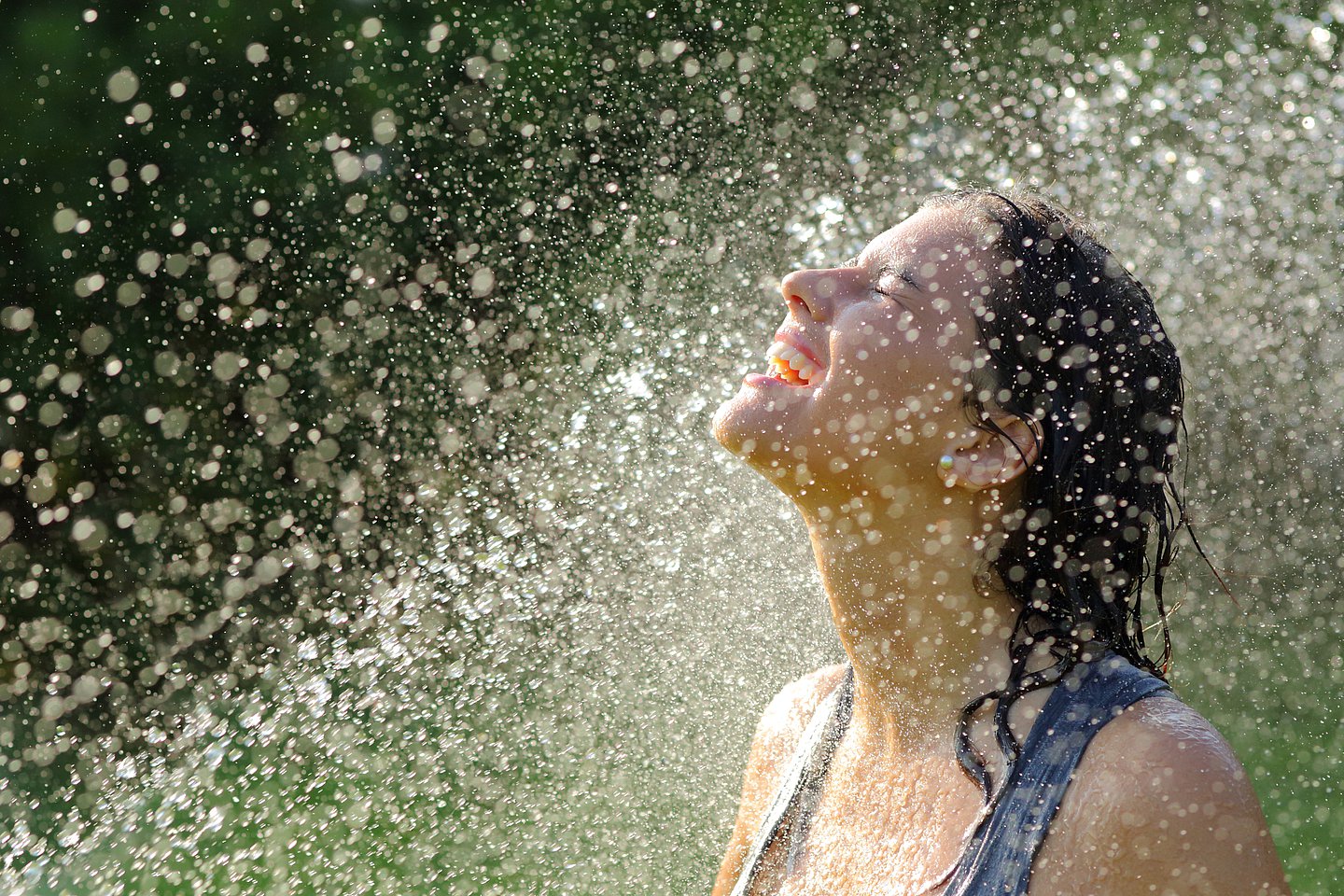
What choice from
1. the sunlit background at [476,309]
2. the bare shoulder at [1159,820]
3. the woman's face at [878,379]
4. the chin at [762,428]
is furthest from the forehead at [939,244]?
the sunlit background at [476,309]

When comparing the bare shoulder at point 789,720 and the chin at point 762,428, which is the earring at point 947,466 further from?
the bare shoulder at point 789,720

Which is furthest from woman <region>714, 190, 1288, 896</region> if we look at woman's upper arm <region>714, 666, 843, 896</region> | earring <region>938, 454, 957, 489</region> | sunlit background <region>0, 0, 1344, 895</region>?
sunlit background <region>0, 0, 1344, 895</region>

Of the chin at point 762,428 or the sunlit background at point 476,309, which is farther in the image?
the sunlit background at point 476,309

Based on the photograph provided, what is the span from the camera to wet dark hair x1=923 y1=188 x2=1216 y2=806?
79.4 inches

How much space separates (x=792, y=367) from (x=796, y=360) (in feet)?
0.06

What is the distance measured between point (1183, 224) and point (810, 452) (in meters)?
5.89

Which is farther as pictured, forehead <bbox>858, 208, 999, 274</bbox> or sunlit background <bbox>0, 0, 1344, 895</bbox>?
sunlit background <bbox>0, 0, 1344, 895</bbox>

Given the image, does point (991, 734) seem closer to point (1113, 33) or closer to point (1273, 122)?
point (1273, 122)

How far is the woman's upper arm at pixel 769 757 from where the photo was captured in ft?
7.94

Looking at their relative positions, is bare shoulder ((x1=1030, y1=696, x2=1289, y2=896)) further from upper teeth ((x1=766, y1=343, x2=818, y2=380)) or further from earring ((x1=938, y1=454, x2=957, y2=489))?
upper teeth ((x1=766, y1=343, x2=818, y2=380))

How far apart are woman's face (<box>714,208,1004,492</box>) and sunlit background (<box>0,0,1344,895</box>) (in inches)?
144

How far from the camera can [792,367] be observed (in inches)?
83.7

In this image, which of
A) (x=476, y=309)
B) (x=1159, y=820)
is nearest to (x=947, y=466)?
(x=1159, y=820)

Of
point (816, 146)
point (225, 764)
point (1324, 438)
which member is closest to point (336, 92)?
point (816, 146)
